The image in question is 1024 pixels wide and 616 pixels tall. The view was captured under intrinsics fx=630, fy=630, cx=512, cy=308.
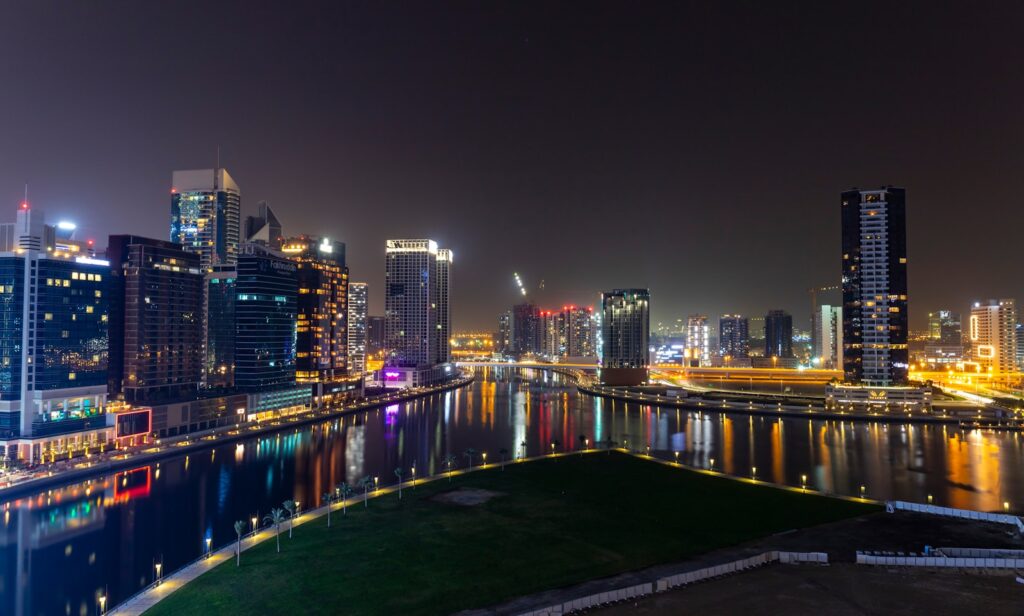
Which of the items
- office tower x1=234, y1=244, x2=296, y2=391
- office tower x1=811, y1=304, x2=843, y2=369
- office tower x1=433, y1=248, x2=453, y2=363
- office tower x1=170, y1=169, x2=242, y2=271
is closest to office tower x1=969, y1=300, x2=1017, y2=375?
office tower x1=811, y1=304, x2=843, y2=369

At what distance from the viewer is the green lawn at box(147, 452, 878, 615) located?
81.5ft

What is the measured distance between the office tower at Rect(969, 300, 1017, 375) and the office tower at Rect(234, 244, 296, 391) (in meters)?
141

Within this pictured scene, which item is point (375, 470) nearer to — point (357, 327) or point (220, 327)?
point (220, 327)

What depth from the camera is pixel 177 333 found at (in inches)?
2849

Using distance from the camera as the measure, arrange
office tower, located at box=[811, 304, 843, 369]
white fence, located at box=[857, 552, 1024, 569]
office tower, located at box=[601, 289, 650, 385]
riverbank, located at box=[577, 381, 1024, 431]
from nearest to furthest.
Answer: white fence, located at box=[857, 552, 1024, 569], riverbank, located at box=[577, 381, 1024, 431], office tower, located at box=[601, 289, 650, 385], office tower, located at box=[811, 304, 843, 369]

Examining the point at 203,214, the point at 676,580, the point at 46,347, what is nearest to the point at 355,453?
the point at 46,347

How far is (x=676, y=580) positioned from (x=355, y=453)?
130 feet

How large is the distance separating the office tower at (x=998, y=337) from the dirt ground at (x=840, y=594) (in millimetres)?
137632

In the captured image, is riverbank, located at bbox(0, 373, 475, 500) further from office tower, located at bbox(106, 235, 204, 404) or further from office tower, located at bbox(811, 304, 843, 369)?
office tower, located at bbox(811, 304, 843, 369)

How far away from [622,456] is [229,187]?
93.3 meters

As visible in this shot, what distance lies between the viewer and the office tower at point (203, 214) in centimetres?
11144

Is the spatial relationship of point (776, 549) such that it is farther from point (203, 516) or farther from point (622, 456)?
point (203, 516)

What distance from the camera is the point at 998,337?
140 meters

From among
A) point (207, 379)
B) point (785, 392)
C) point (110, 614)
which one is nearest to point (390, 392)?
point (207, 379)
